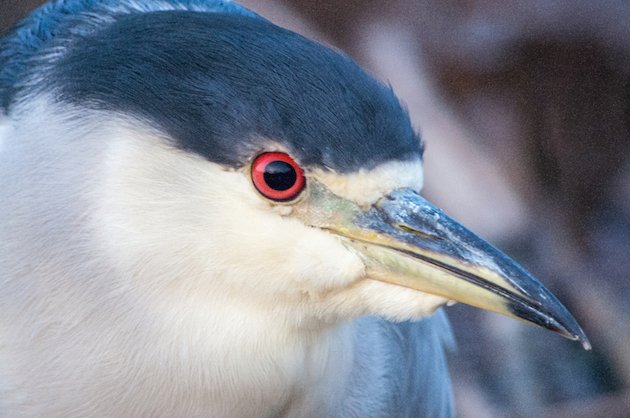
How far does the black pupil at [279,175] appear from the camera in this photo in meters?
1.16

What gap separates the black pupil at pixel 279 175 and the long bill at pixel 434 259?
5 cm

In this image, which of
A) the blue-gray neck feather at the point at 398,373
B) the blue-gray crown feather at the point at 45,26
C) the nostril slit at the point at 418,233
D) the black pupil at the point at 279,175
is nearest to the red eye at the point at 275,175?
the black pupil at the point at 279,175

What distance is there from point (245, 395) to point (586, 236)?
1775mm

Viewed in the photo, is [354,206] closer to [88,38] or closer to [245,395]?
[245,395]

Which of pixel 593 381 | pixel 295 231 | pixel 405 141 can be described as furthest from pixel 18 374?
pixel 593 381

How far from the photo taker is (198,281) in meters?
1.22

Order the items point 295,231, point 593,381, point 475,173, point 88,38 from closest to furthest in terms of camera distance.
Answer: point 295,231 → point 88,38 → point 593,381 → point 475,173

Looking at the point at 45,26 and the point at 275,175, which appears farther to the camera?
the point at 45,26

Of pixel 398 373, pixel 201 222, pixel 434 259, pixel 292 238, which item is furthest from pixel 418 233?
pixel 398 373

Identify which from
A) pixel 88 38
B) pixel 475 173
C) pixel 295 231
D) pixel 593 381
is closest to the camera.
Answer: pixel 295 231

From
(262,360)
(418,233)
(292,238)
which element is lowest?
(262,360)

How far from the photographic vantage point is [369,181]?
3.93 feet

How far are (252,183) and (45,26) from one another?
535mm

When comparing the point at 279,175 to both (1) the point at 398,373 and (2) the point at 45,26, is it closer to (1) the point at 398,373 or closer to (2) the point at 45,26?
(2) the point at 45,26
